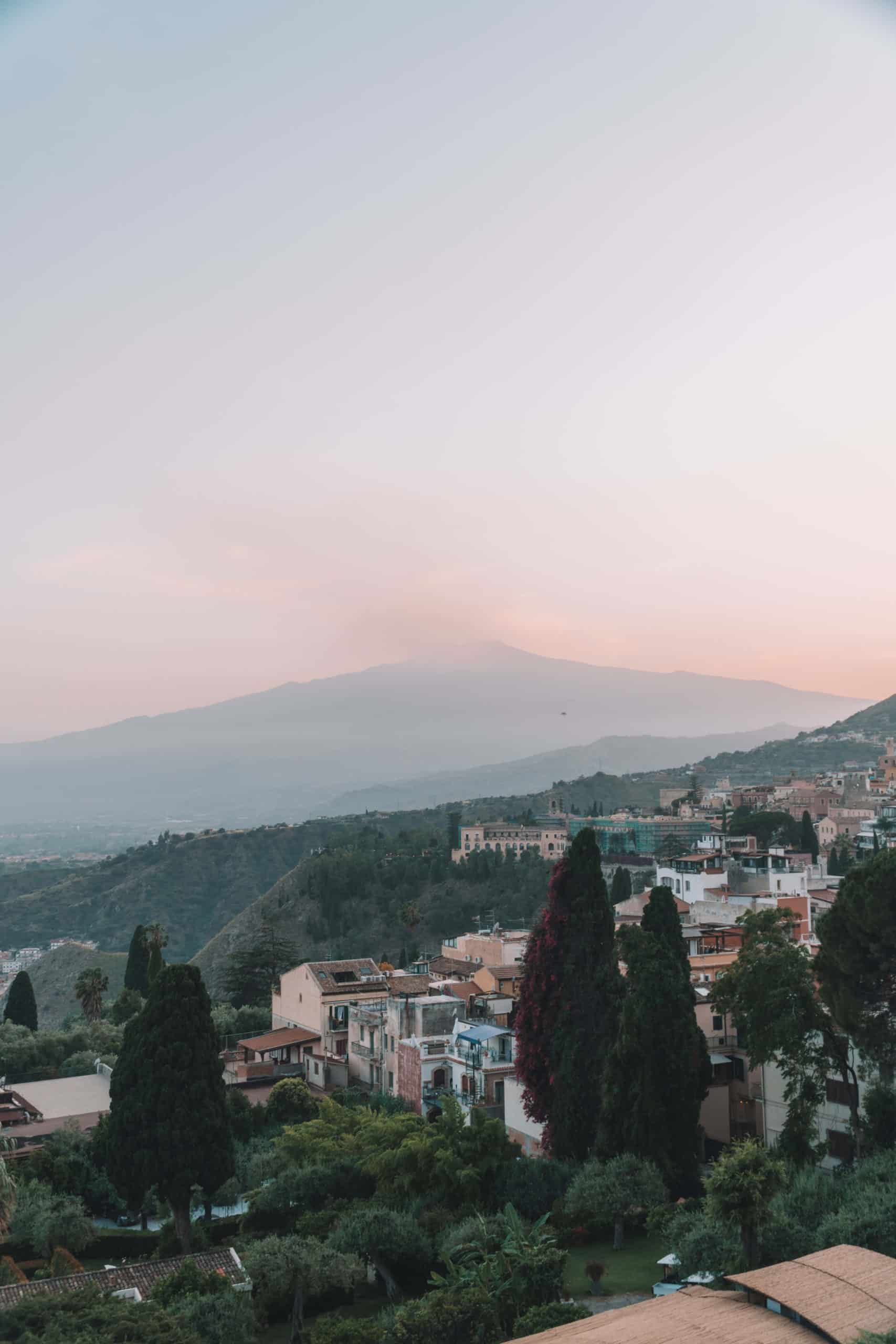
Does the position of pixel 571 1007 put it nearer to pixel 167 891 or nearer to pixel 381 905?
pixel 381 905

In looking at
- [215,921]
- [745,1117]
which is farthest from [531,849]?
[745,1117]

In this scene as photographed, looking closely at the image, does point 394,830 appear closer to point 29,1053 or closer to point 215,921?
point 215,921

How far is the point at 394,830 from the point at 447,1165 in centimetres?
9413

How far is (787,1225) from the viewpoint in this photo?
15492mm

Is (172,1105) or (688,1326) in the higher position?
(172,1105)

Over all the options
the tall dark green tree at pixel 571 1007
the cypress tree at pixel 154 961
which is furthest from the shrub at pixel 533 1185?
the cypress tree at pixel 154 961

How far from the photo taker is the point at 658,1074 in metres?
20.9

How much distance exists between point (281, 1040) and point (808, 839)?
35.8 m

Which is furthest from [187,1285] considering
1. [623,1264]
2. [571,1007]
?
[571,1007]

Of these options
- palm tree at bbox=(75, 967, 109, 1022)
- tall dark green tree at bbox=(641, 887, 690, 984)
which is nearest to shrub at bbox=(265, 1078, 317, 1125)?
tall dark green tree at bbox=(641, 887, 690, 984)

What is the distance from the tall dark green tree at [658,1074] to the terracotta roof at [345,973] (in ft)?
48.9

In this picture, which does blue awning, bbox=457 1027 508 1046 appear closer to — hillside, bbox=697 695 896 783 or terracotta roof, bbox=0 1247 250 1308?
terracotta roof, bbox=0 1247 250 1308

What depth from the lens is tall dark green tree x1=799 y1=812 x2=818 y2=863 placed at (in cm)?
6088

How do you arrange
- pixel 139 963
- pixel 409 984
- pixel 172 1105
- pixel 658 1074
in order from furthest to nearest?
1. pixel 139 963
2. pixel 409 984
3. pixel 172 1105
4. pixel 658 1074
